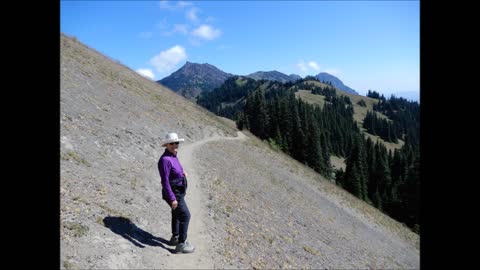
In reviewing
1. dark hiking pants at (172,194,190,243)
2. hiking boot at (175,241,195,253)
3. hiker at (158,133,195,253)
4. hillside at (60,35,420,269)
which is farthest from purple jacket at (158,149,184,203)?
hillside at (60,35,420,269)

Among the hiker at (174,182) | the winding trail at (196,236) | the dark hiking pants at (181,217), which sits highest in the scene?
the hiker at (174,182)

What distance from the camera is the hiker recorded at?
8727 millimetres

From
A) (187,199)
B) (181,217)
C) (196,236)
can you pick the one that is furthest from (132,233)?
(187,199)

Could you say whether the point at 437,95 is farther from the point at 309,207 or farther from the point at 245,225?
the point at 309,207

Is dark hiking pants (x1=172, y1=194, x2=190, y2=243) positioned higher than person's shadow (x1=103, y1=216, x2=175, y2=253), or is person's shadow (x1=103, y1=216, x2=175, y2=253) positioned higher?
dark hiking pants (x1=172, y1=194, x2=190, y2=243)

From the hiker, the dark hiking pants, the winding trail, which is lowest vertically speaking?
the winding trail

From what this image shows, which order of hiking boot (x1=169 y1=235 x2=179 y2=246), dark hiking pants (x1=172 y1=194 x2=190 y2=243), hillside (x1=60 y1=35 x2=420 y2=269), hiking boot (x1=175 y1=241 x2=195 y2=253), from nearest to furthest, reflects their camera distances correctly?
1. dark hiking pants (x1=172 y1=194 x2=190 y2=243)
2. hillside (x1=60 y1=35 x2=420 y2=269)
3. hiking boot (x1=175 y1=241 x2=195 y2=253)
4. hiking boot (x1=169 y1=235 x2=179 y2=246)

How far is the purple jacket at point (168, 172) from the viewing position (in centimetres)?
870

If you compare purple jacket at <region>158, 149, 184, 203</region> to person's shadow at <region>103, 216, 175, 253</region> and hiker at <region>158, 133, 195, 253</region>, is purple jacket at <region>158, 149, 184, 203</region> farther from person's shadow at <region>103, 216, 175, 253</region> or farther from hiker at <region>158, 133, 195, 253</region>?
person's shadow at <region>103, 216, 175, 253</region>

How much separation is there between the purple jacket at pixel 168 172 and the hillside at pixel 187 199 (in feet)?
5.53

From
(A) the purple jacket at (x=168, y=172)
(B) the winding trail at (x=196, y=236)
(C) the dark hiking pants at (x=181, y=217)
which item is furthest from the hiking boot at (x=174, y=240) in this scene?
(A) the purple jacket at (x=168, y=172)

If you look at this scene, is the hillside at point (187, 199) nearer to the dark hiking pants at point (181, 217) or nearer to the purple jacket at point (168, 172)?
the dark hiking pants at point (181, 217)

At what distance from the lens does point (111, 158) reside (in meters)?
16.7

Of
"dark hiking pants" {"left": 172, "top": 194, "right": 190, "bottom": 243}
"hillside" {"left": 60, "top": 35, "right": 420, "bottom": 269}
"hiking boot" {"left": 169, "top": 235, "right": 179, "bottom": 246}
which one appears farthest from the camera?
"hiking boot" {"left": 169, "top": 235, "right": 179, "bottom": 246}
